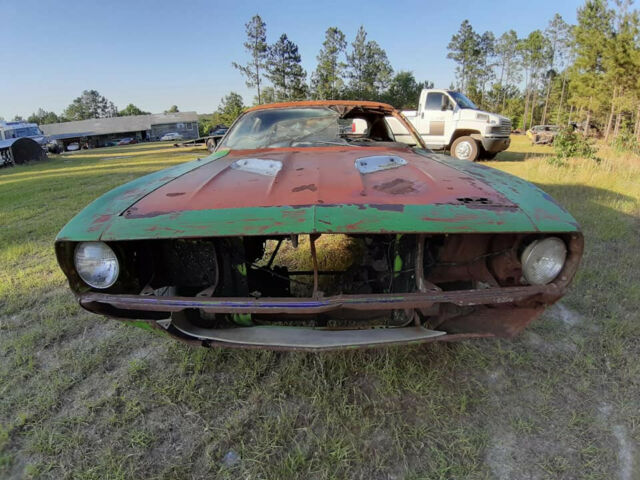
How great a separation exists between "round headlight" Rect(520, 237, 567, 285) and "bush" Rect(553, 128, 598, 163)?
760cm

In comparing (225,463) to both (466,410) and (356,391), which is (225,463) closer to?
(356,391)

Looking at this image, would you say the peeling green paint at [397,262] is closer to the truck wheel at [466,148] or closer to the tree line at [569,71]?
the truck wheel at [466,148]

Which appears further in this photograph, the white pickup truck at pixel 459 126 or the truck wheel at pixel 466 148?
the truck wheel at pixel 466 148

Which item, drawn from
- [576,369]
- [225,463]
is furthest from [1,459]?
[576,369]

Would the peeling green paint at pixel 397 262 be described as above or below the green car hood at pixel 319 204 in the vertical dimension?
below

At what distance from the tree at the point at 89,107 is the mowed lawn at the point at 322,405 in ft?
329

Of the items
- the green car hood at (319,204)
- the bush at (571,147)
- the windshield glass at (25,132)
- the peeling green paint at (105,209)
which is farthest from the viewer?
the windshield glass at (25,132)

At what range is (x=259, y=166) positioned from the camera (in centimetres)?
195

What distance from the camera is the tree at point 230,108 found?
138ft

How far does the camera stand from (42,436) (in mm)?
1554

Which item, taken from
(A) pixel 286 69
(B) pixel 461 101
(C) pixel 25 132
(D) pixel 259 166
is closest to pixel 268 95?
(A) pixel 286 69

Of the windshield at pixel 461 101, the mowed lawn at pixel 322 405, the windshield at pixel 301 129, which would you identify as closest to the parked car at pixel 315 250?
the mowed lawn at pixel 322 405

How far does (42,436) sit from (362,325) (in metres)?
1.47

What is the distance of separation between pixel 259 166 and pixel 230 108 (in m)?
46.4
